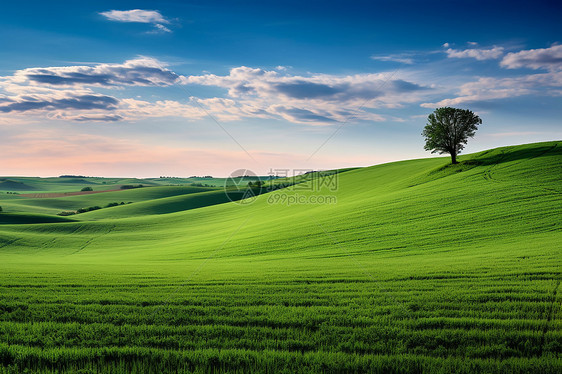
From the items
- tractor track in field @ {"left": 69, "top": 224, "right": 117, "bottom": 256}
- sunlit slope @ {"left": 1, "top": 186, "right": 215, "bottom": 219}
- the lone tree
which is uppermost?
the lone tree

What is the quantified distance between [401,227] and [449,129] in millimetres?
26249

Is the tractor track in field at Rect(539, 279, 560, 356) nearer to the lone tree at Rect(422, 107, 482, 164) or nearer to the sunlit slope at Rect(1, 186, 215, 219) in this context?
the lone tree at Rect(422, 107, 482, 164)

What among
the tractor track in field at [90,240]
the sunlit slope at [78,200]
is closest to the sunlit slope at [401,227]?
the tractor track in field at [90,240]

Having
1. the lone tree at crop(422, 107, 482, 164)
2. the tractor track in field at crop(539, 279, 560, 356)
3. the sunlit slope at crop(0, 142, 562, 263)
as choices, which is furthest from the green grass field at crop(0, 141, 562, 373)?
the lone tree at crop(422, 107, 482, 164)

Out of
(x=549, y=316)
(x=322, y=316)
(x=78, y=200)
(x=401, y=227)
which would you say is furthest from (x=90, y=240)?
(x=78, y=200)

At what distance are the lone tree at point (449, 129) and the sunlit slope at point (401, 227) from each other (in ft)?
10.7

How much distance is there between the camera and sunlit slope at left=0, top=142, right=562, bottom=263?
20297 millimetres

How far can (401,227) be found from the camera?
24.3 metres

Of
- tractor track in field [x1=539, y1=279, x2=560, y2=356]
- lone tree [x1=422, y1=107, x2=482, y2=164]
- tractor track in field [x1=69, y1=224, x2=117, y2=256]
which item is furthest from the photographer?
lone tree [x1=422, y1=107, x2=482, y2=164]

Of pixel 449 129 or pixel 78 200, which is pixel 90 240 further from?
pixel 78 200

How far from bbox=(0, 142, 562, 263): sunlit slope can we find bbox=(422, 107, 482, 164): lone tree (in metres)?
3.26

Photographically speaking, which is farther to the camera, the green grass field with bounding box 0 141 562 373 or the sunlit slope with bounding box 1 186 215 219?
the sunlit slope with bounding box 1 186 215 219

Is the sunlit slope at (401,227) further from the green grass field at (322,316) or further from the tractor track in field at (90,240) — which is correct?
the green grass field at (322,316)

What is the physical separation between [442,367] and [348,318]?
2255 millimetres
